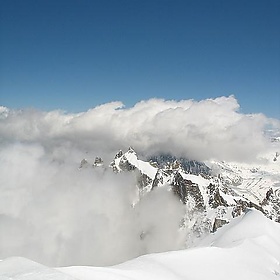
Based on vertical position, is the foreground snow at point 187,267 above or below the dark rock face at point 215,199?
below

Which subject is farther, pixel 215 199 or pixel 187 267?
pixel 215 199

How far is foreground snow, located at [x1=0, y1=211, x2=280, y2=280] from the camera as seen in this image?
25.8 m

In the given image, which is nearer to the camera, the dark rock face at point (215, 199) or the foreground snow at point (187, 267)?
the foreground snow at point (187, 267)

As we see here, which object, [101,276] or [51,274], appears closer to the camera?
[51,274]

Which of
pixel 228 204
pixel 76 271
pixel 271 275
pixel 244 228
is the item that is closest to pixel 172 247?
pixel 228 204

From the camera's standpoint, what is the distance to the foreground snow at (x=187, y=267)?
84.7 ft

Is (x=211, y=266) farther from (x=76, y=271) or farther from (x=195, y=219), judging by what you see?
(x=195, y=219)

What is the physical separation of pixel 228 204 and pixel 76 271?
167 meters

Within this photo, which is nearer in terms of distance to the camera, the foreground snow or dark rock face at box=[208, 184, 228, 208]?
the foreground snow

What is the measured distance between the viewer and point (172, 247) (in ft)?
641

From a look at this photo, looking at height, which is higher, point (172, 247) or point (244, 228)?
point (244, 228)

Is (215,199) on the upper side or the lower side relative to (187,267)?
upper

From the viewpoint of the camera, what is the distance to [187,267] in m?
39.1

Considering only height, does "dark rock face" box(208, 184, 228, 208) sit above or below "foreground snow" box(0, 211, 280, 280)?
above
